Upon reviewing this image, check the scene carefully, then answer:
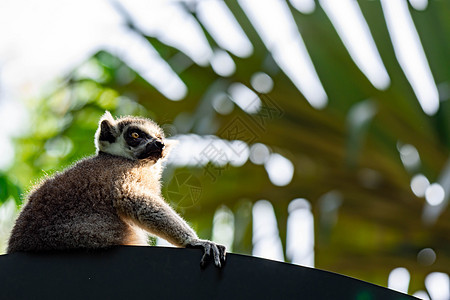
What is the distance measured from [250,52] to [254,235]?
3.54 ft

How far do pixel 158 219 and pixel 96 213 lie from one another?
0.65ft

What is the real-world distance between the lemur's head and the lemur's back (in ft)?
1.39

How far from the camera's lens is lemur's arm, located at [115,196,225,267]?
2.08 m

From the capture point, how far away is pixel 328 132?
13.2 feet

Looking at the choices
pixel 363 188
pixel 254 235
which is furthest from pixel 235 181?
pixel 363 188

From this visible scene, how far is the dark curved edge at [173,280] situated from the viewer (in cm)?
151

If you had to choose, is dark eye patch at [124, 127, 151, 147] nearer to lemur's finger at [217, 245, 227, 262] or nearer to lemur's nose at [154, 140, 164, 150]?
lemur's nose at [154, 140, 164, 150]

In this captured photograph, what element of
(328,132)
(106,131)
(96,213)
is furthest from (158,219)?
(328,132)

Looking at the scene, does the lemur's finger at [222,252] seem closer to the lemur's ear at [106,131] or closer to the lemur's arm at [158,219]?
the lemur's arm at [158,219]

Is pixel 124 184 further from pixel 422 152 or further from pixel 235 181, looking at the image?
pixel 422 152

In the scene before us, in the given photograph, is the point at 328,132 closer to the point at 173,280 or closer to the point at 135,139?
the point at 135,139

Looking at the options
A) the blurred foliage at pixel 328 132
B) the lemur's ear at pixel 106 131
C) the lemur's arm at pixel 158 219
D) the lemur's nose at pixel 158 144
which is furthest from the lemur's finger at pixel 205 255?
the blurred foliage at pixel 328 132

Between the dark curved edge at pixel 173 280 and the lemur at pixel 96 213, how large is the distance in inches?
13.1

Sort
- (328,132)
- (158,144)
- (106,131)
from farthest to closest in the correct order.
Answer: (328,132), (106,131), (158,144)
